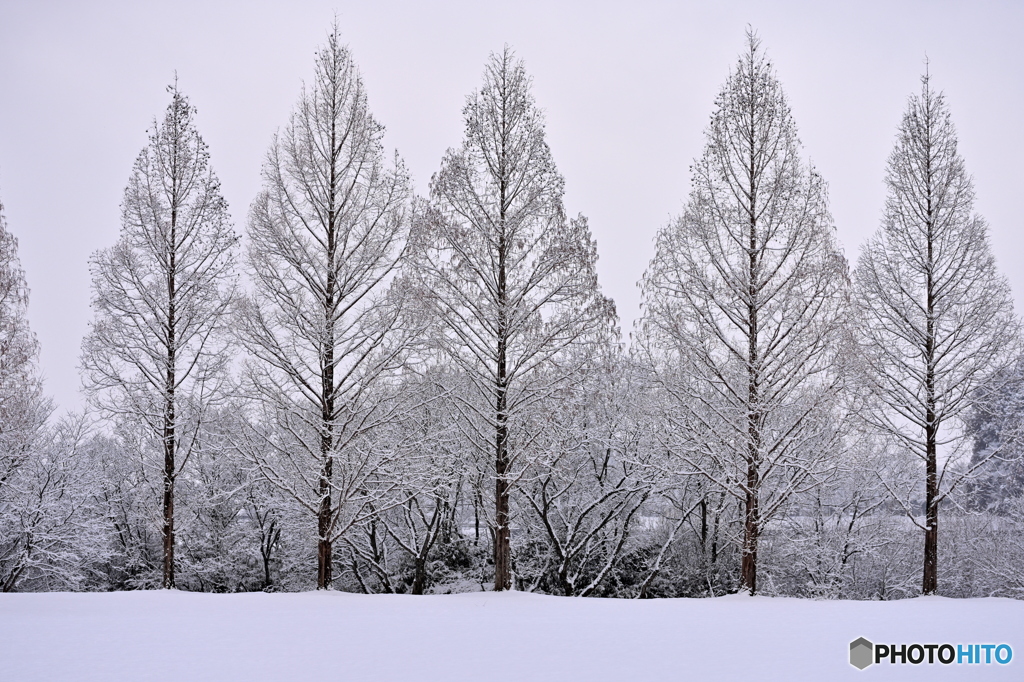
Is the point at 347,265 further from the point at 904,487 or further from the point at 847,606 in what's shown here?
the point at 904,487

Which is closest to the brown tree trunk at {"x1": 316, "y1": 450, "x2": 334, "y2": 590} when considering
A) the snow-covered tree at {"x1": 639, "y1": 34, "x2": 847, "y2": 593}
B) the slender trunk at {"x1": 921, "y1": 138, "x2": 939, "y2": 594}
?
the snow-covered tree at {"x1": 639, "y1": 34, "x2": 847, "y2": 593}

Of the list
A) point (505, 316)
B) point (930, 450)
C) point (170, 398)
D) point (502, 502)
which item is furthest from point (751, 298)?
point (170, 398)

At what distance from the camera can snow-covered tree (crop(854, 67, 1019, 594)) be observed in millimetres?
14461

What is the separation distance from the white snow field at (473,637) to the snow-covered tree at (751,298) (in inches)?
112

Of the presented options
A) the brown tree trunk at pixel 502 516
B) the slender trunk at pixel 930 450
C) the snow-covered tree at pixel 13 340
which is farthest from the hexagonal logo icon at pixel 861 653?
the snow-covered tree at pixel 13 340

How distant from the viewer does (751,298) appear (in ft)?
41.7

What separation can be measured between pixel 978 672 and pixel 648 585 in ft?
46.6

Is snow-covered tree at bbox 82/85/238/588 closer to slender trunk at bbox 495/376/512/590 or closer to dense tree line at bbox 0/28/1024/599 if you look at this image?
dense tree line at bbox 0/28/1024/599

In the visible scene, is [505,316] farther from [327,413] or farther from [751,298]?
[751,298]

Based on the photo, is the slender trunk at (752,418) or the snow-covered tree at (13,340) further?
the snow-covered tree at (13,340)

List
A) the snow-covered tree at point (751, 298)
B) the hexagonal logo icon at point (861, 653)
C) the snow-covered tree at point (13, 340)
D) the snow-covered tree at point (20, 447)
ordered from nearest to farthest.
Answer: the hexagonal logo icon at point (861, 653), the snow-covered tree at point (751, 298), the snow-covered tree at point (13, 340), the snow-covered tree at point (20, 447)

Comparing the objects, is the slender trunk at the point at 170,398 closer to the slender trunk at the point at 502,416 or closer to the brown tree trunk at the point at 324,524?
the brown tree trunk at the point at 324,524

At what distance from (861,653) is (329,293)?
991cm

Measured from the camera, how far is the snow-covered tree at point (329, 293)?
12445 millimetres
